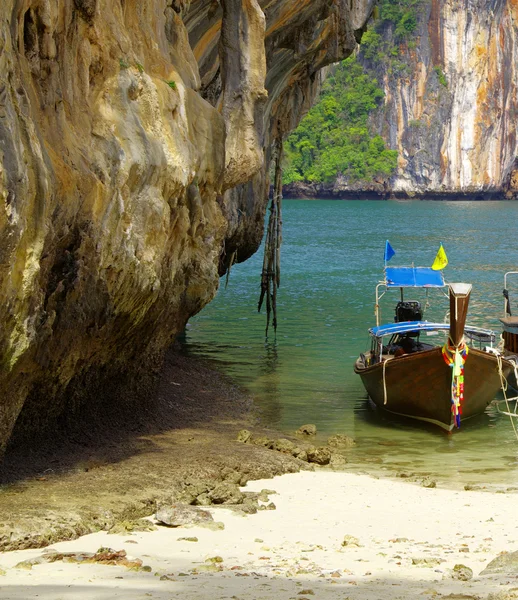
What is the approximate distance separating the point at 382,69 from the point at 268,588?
5304 inches

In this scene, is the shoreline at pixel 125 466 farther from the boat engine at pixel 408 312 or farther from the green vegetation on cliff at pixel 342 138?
the green vegetation on cliff at pixel 342 138

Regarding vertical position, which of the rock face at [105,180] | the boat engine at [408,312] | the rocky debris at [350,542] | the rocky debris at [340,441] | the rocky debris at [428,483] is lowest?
the rocky debris at [340,441]

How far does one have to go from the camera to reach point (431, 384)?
59.3ft

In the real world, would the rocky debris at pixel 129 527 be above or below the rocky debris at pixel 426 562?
below

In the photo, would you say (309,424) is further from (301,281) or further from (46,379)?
(301,281)

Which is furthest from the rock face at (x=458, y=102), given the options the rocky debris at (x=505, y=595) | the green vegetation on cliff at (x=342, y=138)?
the rocky debris at (x=505, y=595)

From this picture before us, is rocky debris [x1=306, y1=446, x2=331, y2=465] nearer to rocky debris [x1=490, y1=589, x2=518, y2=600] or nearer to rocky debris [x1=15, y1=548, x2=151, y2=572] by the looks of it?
rocky debris [x1=15, y1=548, x2=151, y2=572]

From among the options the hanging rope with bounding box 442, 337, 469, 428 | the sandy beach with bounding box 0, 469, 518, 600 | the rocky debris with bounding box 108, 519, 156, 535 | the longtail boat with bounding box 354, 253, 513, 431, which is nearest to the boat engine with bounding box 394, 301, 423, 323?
the longtail boat with bounding box 354, 253, 513, 431

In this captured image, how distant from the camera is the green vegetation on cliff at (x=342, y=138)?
135000 millimetres

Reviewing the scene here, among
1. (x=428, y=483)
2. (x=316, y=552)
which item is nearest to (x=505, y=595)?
(x=316, y=552)

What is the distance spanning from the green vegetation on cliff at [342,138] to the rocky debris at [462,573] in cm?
12413

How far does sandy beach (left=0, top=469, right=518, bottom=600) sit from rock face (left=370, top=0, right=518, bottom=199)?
409 feet

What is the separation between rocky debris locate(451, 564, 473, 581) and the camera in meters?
8.89

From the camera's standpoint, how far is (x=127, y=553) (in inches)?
383
